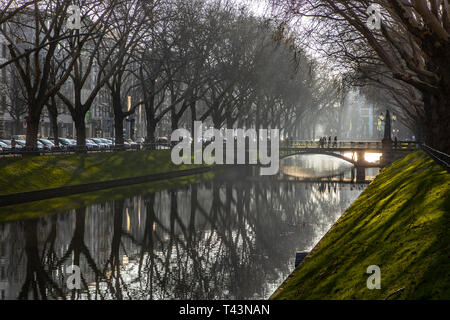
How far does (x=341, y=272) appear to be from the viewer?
10938mm

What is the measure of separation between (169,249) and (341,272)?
42.5ft

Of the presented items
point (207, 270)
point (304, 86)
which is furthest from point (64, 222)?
point (304, 86)

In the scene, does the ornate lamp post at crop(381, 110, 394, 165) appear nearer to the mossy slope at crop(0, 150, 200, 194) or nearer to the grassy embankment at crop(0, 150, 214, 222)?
the grassy embankment at crop(0, 150, 214, 222)

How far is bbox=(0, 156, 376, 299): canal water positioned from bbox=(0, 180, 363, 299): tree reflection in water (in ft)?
0.10

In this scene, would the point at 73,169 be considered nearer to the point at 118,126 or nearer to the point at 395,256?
the point at 118,126

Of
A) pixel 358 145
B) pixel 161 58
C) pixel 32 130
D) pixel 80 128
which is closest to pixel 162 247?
pixel 32 130

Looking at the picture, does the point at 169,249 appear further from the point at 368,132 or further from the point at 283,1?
the point at 368,132

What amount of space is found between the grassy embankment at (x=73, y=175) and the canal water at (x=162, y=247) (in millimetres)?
1370

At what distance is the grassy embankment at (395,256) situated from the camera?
858 cm

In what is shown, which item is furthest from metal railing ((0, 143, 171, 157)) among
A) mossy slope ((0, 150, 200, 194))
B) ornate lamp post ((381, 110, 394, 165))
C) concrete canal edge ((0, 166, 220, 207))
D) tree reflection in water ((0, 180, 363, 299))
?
ornate lamp post ((381, 110, 394, 165))

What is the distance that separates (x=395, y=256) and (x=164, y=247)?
1459cm

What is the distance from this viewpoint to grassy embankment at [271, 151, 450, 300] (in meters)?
8.58

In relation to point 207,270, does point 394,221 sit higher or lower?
higher

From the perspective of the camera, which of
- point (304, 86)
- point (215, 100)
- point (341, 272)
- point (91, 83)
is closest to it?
point (341, 272)
